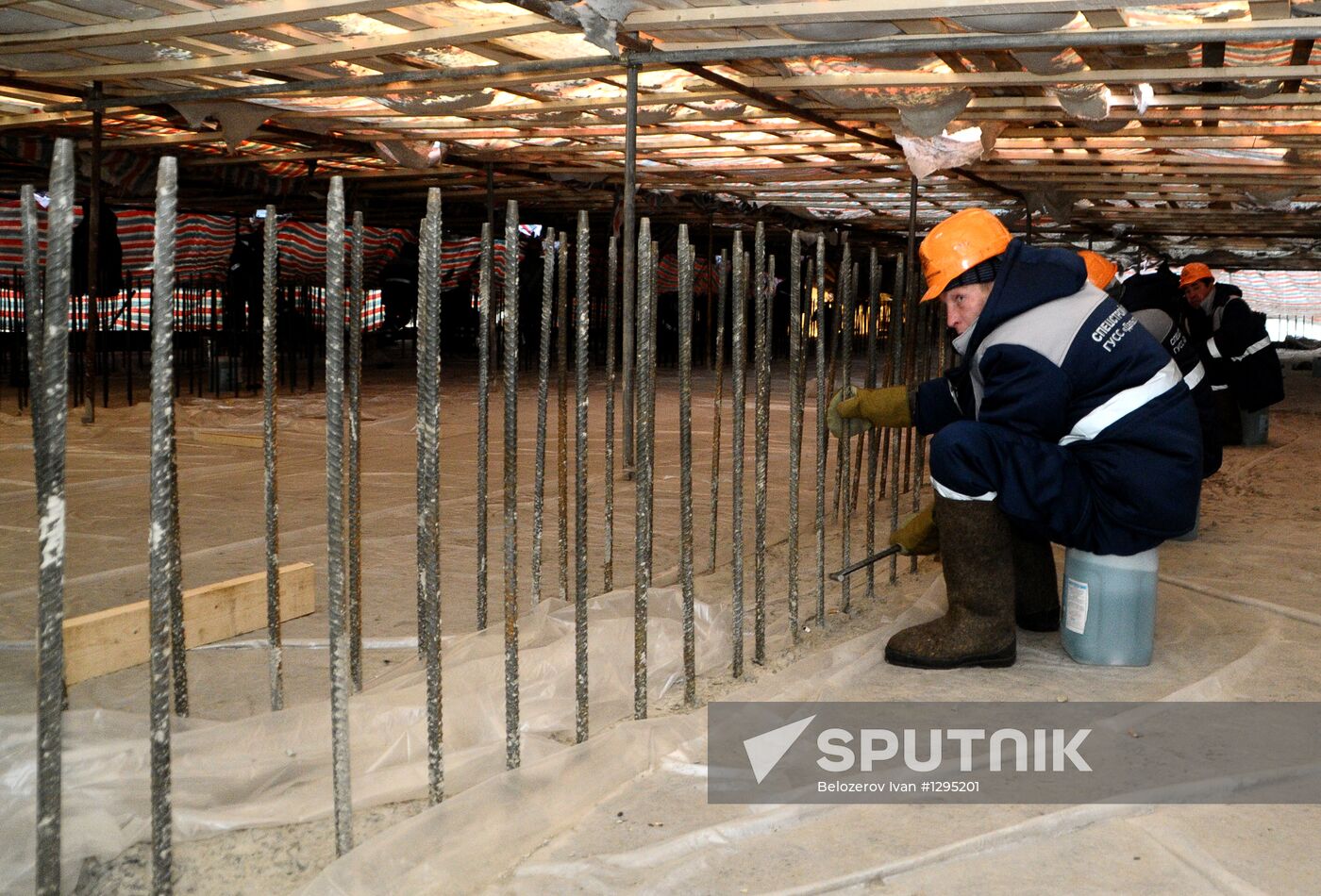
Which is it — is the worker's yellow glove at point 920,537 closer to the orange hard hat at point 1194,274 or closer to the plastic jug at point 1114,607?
the plastic jug at point 1114,607

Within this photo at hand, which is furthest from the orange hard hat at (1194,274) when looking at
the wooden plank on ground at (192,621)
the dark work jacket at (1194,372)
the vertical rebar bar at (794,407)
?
the wooden plank on ground at (192,621)

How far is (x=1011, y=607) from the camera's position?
11.0ft

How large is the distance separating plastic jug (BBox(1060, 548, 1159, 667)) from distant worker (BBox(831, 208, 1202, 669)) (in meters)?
0.07

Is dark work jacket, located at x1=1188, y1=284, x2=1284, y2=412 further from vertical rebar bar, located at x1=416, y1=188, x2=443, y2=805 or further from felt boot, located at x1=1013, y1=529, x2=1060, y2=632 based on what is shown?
vertical rebar bar, located at x1=416, y1=188, x2=443, y2=805

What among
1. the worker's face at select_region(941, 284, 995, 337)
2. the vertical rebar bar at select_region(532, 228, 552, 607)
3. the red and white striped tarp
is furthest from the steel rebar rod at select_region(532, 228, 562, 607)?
the red and white striped tarp

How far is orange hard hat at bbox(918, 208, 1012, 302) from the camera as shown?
328cm

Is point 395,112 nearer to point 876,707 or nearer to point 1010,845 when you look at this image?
point 876,707

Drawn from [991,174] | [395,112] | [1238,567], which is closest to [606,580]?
[1238,567]

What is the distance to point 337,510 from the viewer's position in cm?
216

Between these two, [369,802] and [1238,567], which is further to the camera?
[1238,567]

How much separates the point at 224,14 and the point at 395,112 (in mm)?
1811

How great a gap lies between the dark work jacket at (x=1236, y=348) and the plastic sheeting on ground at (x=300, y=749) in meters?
5.49

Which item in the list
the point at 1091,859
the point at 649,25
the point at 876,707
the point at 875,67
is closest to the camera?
the point at 1091,859

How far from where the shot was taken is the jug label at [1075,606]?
336cm
